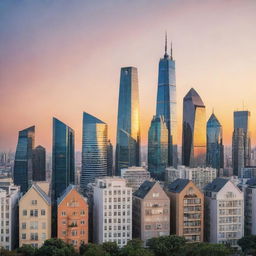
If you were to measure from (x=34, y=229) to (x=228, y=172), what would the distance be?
6752 centimetres

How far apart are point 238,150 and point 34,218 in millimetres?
78974

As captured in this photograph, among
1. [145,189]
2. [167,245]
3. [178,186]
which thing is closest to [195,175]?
[178,186]

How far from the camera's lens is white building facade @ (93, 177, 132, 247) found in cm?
3225

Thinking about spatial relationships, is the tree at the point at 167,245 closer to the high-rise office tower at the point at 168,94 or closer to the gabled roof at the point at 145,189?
the gabled roof at the point at 145,189

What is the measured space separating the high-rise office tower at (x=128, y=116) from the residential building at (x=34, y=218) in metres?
60.1

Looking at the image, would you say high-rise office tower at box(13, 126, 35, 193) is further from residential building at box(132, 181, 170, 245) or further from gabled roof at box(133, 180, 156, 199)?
residential building at box(132, 181, 170, 245)

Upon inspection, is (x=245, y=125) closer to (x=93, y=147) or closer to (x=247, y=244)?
(x=93, y=147)

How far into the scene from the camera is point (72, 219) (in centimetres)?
3134

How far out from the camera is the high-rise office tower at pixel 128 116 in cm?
9150

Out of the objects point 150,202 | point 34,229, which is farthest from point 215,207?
point 34,229

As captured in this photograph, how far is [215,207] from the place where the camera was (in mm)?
33500

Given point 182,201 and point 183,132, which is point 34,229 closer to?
point 182,201

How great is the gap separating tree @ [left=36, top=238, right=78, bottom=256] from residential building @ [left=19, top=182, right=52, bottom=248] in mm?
2487

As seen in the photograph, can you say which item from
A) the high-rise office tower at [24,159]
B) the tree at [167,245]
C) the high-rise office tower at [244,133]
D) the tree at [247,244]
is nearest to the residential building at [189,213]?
the tree at [247,244]
